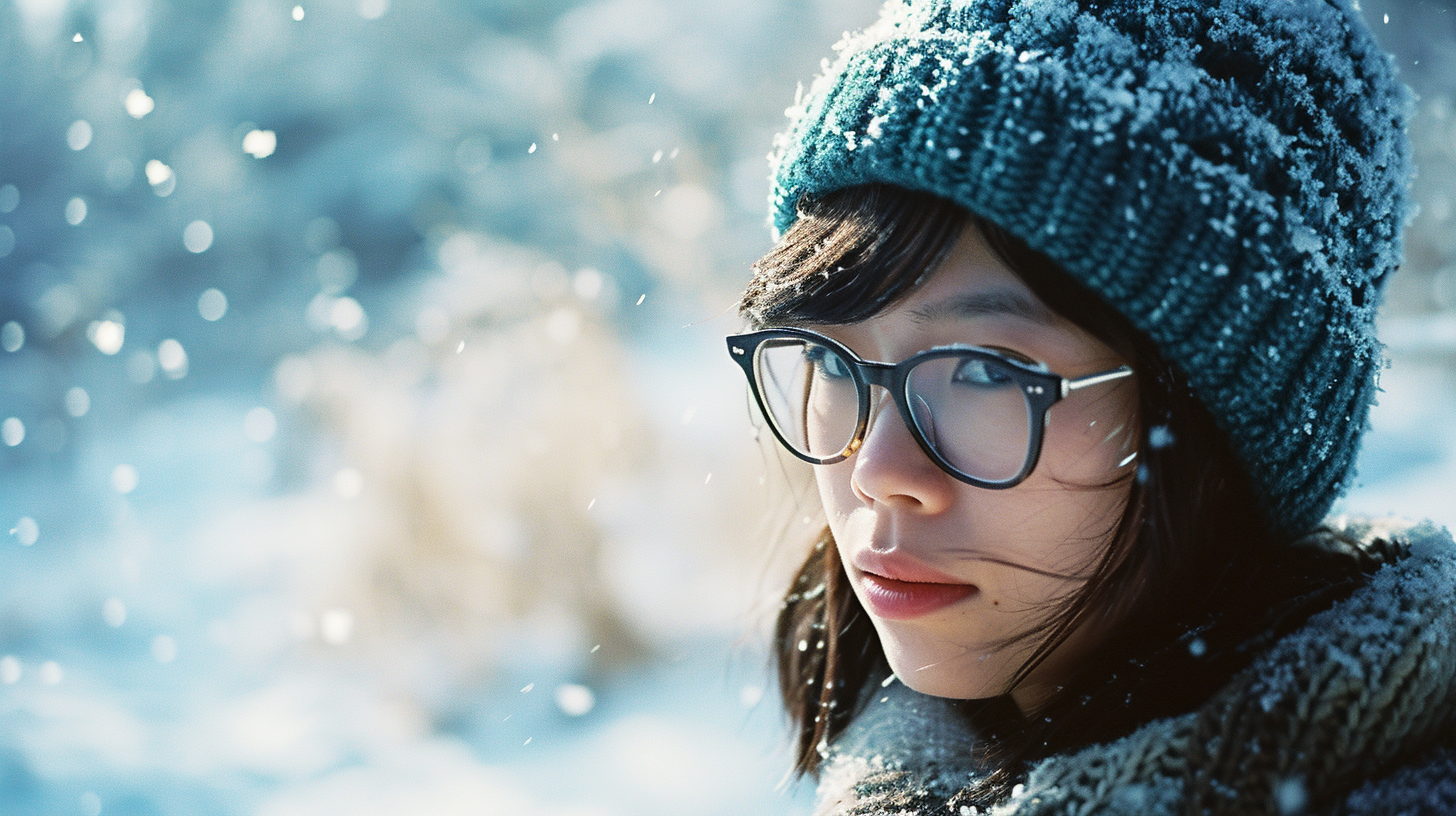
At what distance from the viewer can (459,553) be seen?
2.75 meters

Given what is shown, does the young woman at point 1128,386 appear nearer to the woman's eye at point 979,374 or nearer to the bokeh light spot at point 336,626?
the woman's eye at point 979,374

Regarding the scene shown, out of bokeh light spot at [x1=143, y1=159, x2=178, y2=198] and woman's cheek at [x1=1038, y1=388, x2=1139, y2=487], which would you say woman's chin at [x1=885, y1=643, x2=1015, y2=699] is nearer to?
woman's cheek at [x1=1038, y1=388, x2=1139, y2=487]

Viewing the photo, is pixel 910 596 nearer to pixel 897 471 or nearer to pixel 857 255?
pixel 897 471

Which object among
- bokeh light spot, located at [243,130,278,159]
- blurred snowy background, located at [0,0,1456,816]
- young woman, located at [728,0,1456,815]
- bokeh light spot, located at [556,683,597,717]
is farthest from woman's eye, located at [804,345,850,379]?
bokeh light spot, located at [243,130,278,159]

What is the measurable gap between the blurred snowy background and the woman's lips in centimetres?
150

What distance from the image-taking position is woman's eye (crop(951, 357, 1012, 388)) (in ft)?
2.48

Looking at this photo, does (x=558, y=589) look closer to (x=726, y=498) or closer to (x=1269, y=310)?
(x=726, y=498)

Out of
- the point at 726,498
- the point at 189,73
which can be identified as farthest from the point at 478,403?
the point at 189,73

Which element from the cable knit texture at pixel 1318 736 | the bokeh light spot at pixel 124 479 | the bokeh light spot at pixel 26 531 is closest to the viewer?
the cable knit texture at pixel 1318 736

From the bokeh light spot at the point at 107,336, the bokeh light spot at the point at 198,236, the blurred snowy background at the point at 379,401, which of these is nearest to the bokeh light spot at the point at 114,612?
the blurred snowy background at the point at 379,401

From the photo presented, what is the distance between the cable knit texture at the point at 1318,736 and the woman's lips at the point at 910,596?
0.52 feet

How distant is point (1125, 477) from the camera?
0.78 m

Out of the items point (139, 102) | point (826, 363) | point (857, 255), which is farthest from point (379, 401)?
point (857, 255)

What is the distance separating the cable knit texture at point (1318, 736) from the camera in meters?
0.62
